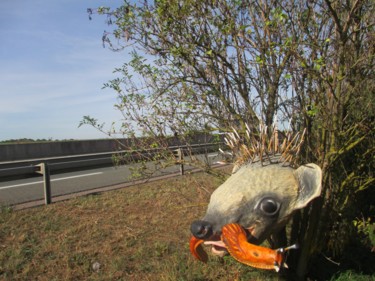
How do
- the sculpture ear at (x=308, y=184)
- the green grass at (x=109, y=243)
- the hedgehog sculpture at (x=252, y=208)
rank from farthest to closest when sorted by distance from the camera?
the green grass at (x=109, y=243), the sculpture ear at (x=308, y=184), the hedgehog sculpture at (x=252, y=208)

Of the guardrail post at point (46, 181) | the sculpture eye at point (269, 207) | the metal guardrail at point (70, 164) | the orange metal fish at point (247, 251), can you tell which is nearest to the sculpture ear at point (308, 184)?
the sculpture eye at point (269, 207)

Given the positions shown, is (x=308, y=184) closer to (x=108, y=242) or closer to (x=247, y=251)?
(x=247, y=251)

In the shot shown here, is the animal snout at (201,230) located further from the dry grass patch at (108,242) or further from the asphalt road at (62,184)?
the asphalt road at (62,184)

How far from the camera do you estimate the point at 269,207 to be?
256 cm

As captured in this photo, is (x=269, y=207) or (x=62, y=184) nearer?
(x=269, y=207)

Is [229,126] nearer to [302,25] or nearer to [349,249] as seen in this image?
[302,25]

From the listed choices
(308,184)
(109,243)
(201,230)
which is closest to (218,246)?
(201,230)

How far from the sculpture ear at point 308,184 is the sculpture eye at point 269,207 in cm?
13

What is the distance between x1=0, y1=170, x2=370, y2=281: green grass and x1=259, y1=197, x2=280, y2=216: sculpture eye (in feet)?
5.06

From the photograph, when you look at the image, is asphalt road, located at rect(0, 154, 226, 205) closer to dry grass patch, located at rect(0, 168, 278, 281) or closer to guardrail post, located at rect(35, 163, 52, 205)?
guardrail post, located at rect(35, 163, 52, 205)

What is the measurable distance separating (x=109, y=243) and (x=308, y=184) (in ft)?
12.1

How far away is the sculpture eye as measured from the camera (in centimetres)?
256

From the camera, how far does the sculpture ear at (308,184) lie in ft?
8.27

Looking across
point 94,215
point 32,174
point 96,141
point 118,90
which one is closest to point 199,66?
point 118,90
